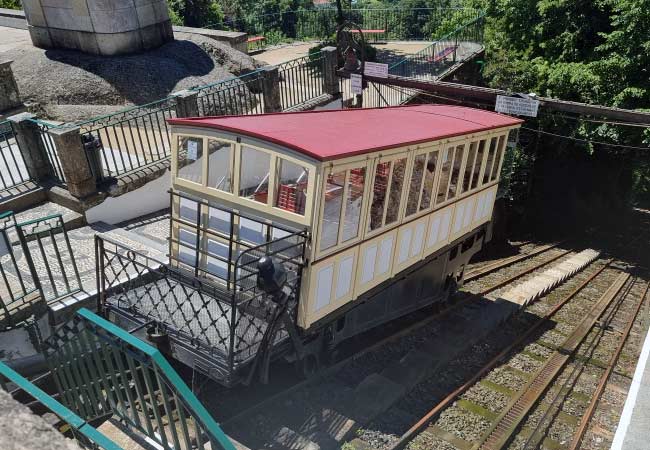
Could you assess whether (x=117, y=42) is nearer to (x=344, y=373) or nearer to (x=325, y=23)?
(x=344, y=373)

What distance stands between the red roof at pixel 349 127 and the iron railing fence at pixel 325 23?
23111 millimetres

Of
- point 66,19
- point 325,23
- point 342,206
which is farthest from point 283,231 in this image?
point 325,23

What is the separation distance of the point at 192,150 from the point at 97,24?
10.3 meters

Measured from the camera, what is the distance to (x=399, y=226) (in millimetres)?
7203

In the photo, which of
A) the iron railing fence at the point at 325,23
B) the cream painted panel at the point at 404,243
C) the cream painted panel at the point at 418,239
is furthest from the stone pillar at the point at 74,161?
the iron railing fence at the point at 325,23

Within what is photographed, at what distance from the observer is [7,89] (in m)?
11.3

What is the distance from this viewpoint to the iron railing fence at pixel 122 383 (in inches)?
136

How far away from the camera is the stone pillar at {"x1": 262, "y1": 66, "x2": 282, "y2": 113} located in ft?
43.0

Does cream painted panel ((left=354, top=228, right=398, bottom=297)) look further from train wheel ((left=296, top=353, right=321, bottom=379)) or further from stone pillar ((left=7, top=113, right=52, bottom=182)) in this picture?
stone pillar ((left=7, top=113, right=52, bottom=182))

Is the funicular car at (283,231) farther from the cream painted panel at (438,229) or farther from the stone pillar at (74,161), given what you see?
the stone pillar at (74,161)

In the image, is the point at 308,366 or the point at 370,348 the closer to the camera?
the point at 308,366

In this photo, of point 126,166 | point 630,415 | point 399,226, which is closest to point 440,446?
point 630,415

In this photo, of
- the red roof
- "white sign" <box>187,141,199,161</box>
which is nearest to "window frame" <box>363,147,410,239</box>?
the red roof

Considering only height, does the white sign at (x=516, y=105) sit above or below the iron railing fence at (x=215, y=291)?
above
